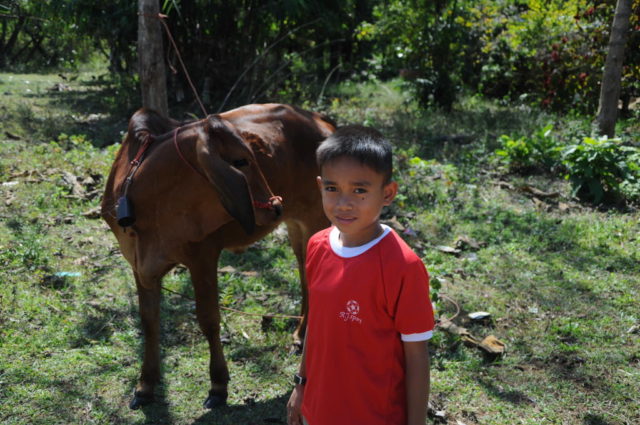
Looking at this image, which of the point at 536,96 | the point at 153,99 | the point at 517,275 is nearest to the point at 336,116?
the point at 536,96

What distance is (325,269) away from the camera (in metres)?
2.21

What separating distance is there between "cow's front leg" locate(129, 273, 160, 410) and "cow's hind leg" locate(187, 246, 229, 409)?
0.29 meters

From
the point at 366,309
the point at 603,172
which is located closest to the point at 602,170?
the point at 603,172

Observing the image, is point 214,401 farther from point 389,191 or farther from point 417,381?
point 389,191

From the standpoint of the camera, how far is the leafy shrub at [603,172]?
7.07 m

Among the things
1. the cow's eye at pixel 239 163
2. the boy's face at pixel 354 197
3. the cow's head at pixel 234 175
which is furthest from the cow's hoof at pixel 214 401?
the boy's face at pixel 354 197

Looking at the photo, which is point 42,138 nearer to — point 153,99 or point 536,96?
point 153,99

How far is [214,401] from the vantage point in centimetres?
381

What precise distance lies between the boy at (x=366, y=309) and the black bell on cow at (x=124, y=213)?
1.59 metres

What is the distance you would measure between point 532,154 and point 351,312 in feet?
22.0

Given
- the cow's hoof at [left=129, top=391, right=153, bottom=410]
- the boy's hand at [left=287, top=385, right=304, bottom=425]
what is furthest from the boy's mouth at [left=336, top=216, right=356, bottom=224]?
the cow's hoof at [left=129, top=391, right=153, bottom=410]

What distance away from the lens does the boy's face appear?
2109 millimetres

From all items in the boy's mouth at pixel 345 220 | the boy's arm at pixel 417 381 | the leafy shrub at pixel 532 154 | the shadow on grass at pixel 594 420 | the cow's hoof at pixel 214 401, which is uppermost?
A: the boy's mouth at pixel 345 220

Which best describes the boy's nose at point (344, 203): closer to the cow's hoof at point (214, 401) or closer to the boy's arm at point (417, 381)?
the boy's arm at point (417, 381)
